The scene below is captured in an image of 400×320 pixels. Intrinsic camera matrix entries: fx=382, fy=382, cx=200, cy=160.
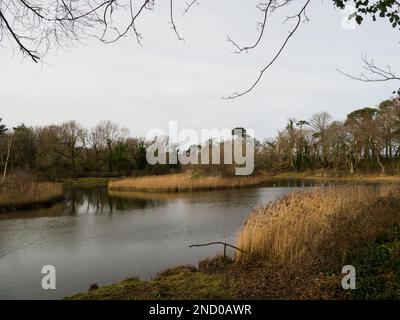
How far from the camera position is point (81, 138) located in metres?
45.3

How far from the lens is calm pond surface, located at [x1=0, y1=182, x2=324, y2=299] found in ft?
20.9

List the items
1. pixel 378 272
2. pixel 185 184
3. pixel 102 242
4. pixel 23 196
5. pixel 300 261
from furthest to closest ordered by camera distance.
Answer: pixel 185 184
pixel 23 196
pixel 102 242
pixel 300 261
pixel 378 272

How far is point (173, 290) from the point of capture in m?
4.49

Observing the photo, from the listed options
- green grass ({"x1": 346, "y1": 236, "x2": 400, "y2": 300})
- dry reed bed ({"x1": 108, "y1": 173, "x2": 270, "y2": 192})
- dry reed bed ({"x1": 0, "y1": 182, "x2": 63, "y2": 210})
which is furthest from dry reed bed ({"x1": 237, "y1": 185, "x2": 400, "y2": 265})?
dry reed bed ({"x1": 108, "y1": 173, "x2": 270, "y2": 192})

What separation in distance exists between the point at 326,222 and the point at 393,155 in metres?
38.5

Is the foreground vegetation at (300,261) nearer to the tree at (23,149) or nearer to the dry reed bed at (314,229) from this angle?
the dry reed bed at (314,229)

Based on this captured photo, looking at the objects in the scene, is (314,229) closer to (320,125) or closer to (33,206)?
(33,206)

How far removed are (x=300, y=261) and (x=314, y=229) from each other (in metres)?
1.11

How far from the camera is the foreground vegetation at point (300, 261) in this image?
3934 millimetres

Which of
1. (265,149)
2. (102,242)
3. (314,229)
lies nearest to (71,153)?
(265,149)

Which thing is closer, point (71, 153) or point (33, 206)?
point (33, 206)

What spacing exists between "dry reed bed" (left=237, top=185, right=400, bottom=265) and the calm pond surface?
1.28m

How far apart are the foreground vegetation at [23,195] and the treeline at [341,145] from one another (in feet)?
77.3

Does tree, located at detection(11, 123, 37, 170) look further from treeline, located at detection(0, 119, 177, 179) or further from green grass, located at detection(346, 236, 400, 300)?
green grass, located at detection(346, 236, 400, 300)
